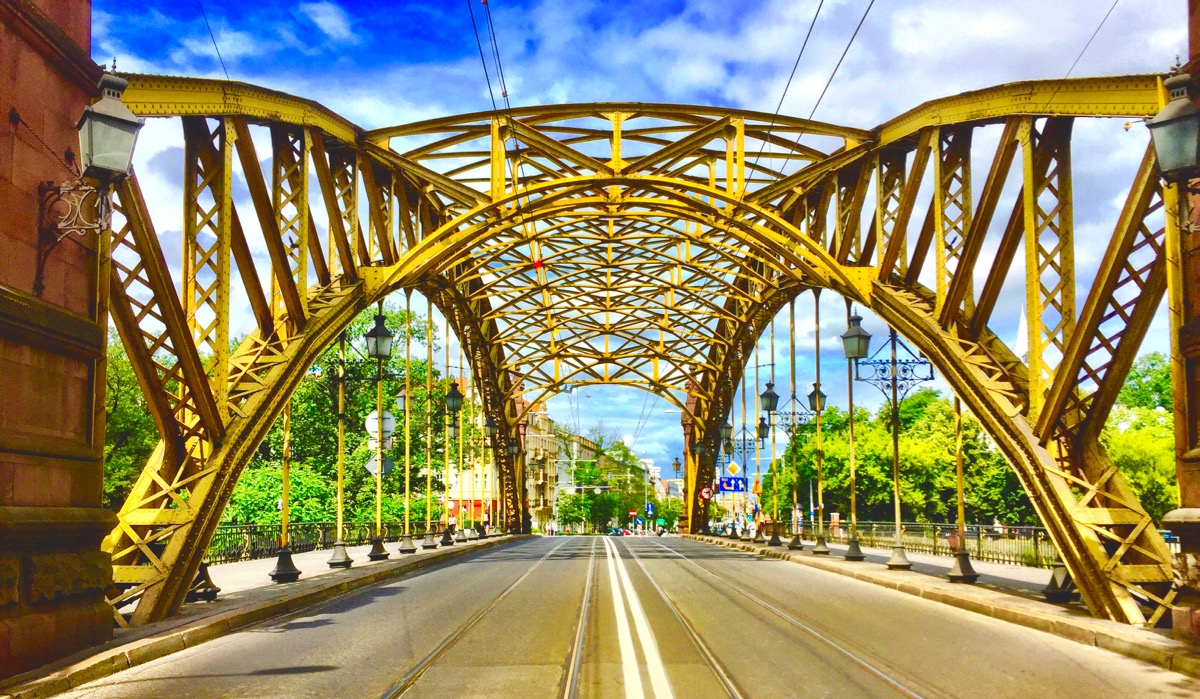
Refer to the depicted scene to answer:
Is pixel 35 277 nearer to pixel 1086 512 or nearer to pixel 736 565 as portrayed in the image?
pixel 1086 512

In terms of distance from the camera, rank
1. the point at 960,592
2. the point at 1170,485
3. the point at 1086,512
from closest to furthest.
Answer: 1. the point at 1086,512
2. the point at 960,592
3. the point at 1170,485

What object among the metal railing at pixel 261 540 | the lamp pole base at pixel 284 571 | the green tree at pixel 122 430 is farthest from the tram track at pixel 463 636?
the green tree at pixel 122 430

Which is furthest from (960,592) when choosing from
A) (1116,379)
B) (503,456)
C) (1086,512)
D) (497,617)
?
(503,456)

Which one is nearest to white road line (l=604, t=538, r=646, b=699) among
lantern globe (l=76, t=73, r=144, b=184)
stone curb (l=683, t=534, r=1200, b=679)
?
stone curb (l=683, t=534, r=1200, b=679)

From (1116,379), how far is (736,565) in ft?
47.6

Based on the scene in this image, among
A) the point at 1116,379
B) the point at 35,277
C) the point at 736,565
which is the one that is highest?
the point at 35,277

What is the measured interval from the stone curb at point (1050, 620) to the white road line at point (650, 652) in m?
4.38

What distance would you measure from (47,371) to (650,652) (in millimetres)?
6146

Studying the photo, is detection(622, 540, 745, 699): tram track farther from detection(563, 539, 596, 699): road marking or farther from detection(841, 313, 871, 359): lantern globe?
detection(841, 313, 871, 359): lantern globe

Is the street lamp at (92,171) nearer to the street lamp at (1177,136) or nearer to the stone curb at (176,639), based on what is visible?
the stone curb at (176,639)

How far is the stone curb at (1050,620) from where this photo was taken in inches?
351

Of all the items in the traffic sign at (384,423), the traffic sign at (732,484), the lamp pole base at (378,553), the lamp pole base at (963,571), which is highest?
the traffic sign at (384,423)

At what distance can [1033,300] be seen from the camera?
12867 mm

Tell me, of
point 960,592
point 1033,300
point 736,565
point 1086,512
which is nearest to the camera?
point 1086,512
